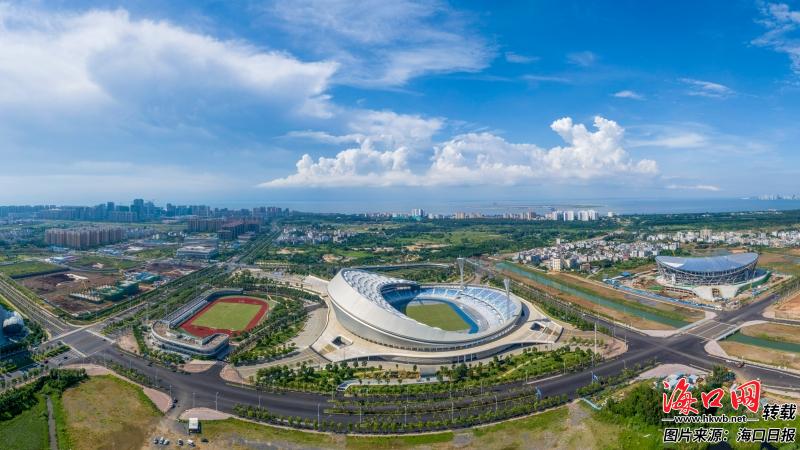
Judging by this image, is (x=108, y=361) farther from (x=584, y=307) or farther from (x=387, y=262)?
(x=387, y=262)

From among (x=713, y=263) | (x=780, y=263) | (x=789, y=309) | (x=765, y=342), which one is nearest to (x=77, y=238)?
(x=765, y=342)

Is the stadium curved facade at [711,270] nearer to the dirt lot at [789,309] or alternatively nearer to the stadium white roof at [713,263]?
the stadium white roof at [713,263]

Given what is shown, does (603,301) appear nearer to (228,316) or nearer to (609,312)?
(609,312)

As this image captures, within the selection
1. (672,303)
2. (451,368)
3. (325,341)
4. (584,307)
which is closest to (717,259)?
(672,303)

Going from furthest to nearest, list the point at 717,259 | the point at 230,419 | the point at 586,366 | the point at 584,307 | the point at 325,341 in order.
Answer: the point at 717,259 → the point at 584,307 → the point at 325,341 → the point at 586,366 → the point at 230,419

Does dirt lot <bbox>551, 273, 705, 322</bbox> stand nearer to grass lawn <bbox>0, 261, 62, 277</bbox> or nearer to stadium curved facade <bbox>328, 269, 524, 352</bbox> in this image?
stadium curved facade <bbox>328, 269, 524, 352</bbox>

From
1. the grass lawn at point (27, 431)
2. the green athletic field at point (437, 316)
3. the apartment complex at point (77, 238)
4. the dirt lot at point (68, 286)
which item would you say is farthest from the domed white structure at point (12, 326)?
the apartment complex at point (77, 238)
